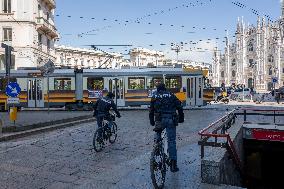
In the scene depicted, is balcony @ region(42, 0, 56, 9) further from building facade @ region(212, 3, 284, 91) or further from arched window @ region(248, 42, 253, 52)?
arched window @ region(248, 42, 253, 52)

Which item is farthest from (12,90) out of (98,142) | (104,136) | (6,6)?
(6,6)

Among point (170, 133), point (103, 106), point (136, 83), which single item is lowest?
point (170, 133)

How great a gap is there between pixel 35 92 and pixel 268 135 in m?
17.3

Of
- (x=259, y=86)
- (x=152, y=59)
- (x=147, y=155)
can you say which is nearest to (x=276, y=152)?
(x=147, y=155)

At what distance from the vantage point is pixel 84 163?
7211mm

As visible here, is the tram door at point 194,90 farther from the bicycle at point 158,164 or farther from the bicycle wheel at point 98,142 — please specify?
the bicycle at point 158,164

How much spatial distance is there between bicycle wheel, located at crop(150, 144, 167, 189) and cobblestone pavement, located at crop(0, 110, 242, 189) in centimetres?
25

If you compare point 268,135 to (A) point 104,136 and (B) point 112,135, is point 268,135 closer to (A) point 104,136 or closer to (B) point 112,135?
(B) point 112,135

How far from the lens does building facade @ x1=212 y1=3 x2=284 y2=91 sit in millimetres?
78750

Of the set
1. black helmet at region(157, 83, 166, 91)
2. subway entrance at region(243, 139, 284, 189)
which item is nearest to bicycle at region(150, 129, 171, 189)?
black helmet at region(157, 83, 166, 91)

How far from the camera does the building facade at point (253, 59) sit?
78.8 meters

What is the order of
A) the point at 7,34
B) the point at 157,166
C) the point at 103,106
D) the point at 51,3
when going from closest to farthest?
the point at 157,166
the point at 103,106
the point at 7,34
the point at 51,3

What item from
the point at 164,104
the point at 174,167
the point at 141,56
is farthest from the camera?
the point at 141,56

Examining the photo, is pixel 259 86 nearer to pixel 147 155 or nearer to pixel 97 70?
pixel 97 70
